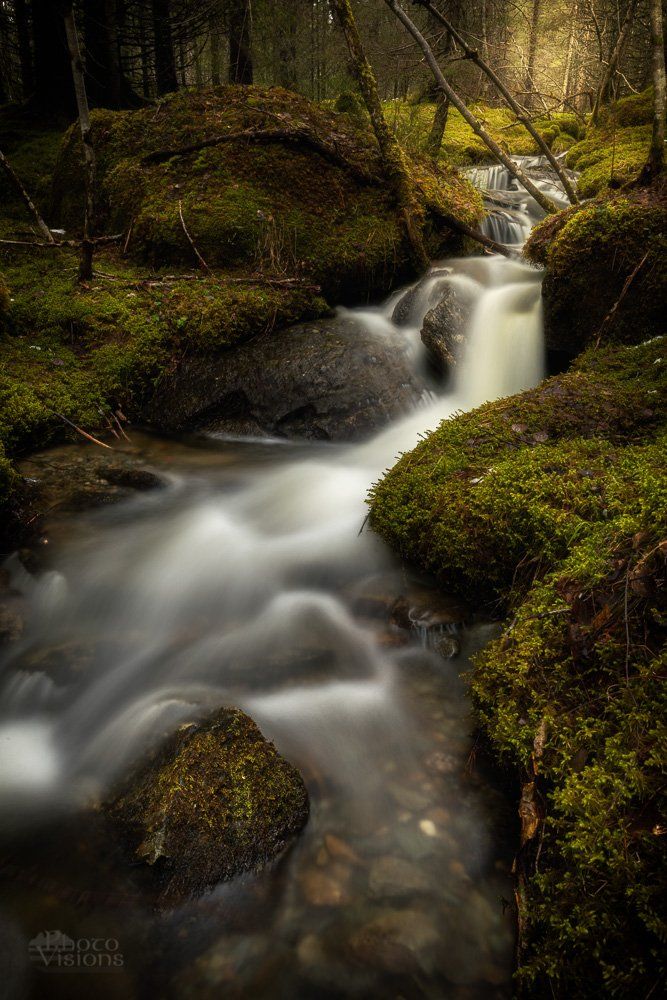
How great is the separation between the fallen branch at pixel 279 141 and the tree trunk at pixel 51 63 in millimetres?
6700

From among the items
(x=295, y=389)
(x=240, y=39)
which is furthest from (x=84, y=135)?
(x=240, y=39)

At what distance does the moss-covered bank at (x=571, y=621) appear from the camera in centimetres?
151

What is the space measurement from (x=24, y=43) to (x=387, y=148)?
509 inches

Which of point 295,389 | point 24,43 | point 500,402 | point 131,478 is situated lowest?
point 131,478

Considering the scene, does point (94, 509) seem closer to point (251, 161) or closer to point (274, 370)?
point (274, 370)

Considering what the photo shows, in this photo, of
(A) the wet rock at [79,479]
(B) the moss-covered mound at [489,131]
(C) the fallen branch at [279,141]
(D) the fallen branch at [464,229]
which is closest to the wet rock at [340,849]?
(A) the wet rock at [79,479]

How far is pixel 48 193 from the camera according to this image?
9359mm

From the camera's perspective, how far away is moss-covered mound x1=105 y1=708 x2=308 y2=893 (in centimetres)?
214

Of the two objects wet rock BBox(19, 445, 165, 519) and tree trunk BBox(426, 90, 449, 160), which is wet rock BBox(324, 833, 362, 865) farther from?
tree trunk BBox(426, 90, 449, 160)

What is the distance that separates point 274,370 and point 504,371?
2.50 metres

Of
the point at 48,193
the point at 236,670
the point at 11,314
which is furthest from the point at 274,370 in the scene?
the point at 48,193

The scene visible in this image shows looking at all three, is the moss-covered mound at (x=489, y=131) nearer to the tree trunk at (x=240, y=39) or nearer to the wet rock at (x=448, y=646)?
the tree trunk at (x=240, y=39)

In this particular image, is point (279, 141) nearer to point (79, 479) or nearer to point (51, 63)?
point (79, 479)

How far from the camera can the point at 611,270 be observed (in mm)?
4754
